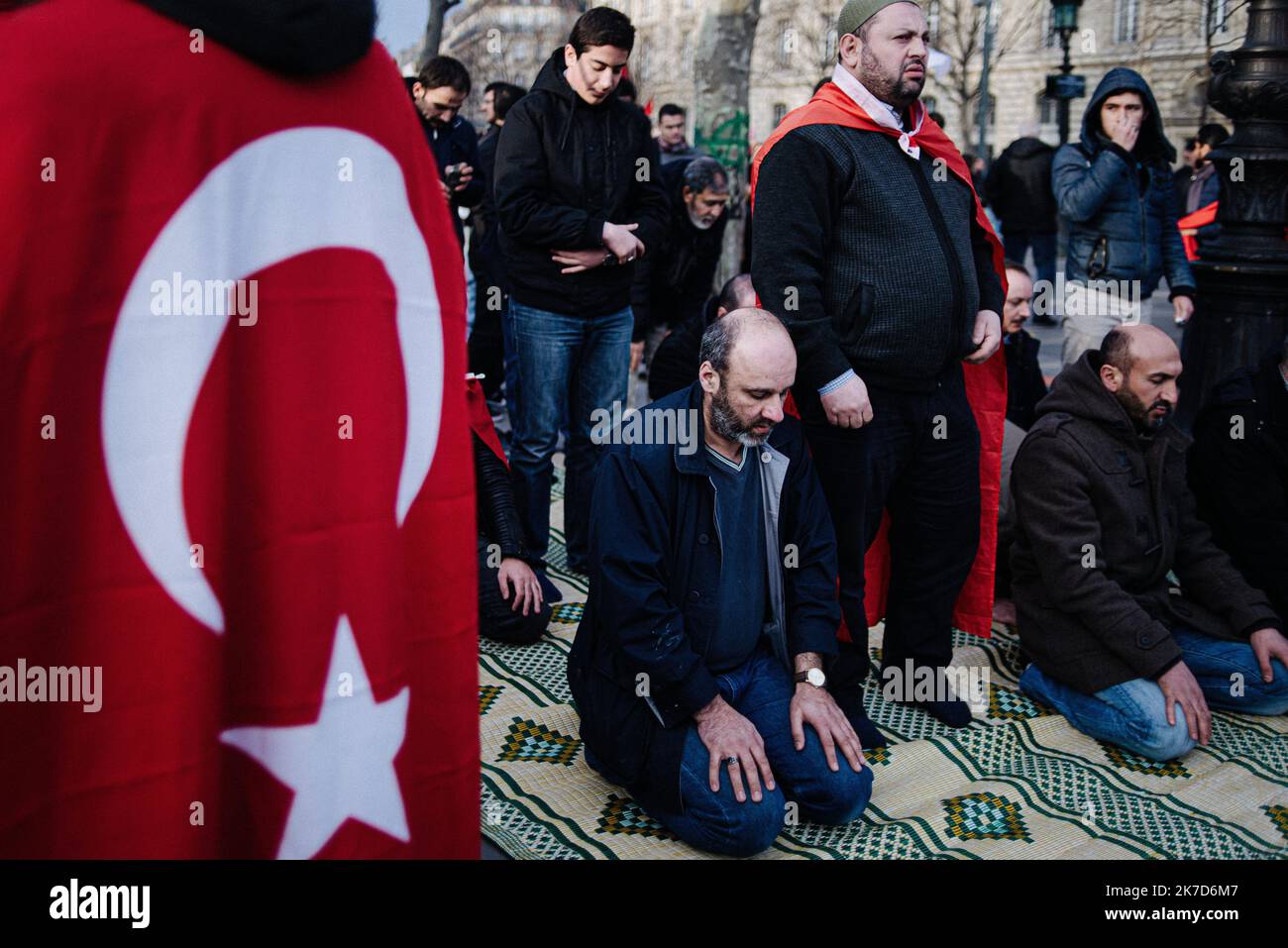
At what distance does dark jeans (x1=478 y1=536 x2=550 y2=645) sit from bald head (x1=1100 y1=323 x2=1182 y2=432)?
79.1 inches

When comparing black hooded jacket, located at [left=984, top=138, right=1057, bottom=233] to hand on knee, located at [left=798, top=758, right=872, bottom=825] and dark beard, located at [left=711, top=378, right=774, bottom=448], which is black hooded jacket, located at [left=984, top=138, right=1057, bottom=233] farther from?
hand on knee, located at [left=798, top=758, right=872, bottom=825]

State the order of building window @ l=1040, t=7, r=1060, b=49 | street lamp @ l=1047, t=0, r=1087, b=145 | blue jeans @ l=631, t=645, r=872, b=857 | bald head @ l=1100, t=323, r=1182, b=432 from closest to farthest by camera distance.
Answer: blue jeans @ l=631, t=645, r=872, b=857 < bald head @ l=1100, t=323, r=1182, b=432 < street lamp @ l=1047, t=0, r=1087, b=145 < building window @ l=1040, t=7, r=1060, b=49

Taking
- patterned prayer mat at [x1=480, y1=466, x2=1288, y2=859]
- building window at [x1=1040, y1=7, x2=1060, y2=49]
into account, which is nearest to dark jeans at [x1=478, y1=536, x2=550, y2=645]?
patterned prayer mat at [x1=480, y1=466, x2=1288, y2=859]

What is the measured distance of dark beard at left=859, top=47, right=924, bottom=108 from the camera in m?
3.52

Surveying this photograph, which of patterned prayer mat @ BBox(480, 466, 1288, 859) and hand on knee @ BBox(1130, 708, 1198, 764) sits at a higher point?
hand on knee @ BBox(1130, 708, 1198, 764)

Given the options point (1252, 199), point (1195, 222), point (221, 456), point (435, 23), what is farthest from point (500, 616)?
point (435, 23)

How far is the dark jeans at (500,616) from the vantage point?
4.27 metres

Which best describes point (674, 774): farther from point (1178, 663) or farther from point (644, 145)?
point (644, 145)

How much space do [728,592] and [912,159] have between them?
1.39 m

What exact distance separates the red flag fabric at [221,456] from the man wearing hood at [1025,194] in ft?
33.6

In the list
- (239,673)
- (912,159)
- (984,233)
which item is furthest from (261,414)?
(984,233)

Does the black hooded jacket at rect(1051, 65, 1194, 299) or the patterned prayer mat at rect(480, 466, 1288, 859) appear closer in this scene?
the patterned prayer mat at rect(480, 466, 1288, 859)

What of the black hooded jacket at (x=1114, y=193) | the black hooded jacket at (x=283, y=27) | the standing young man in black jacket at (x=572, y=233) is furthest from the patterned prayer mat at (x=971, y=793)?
the black hooded jacket at (x=1114, y=193)

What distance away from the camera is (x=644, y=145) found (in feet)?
16.4
